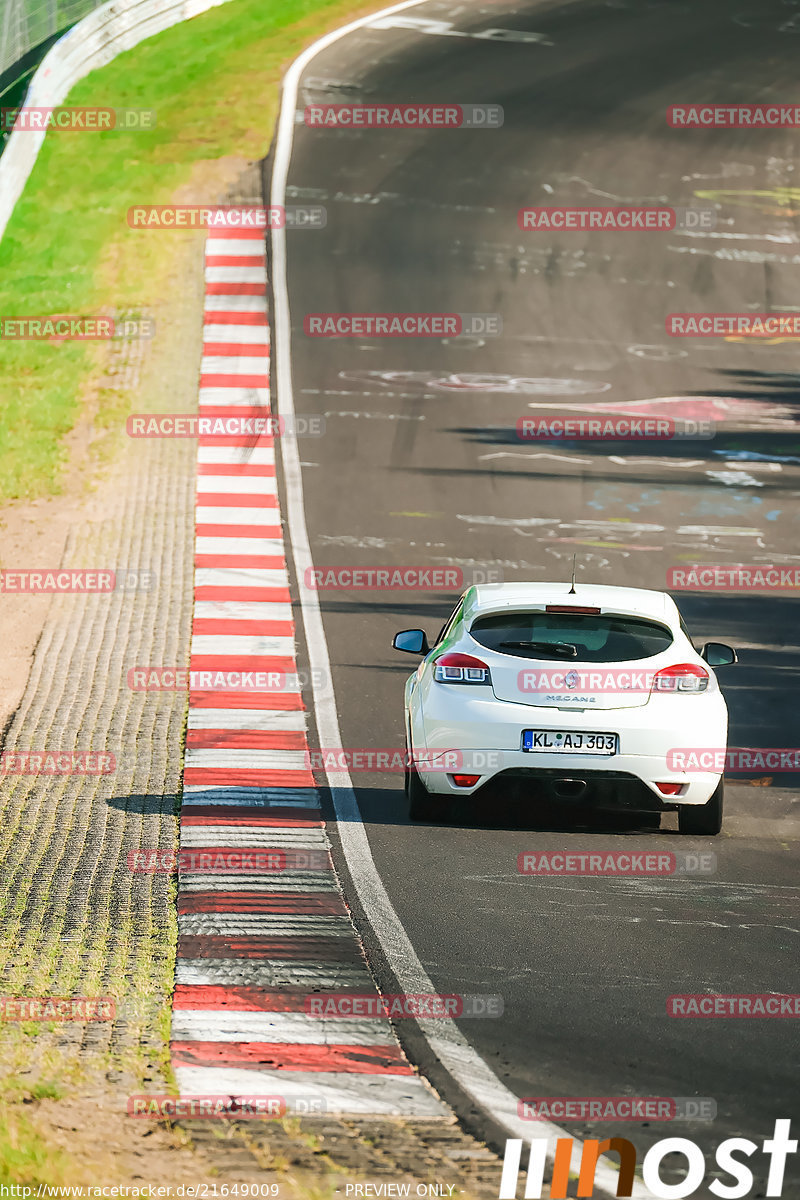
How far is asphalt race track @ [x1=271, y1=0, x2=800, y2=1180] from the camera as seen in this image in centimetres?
766

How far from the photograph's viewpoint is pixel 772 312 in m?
27.7

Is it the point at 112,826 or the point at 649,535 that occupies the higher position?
the point at 112,826

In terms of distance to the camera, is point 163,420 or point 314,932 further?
point 163,420

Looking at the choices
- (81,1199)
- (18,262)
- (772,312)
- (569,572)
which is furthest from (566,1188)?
(18,262)

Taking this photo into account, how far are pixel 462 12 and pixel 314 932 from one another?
1576 inches

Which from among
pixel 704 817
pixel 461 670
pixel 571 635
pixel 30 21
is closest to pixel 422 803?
pixel 461 670

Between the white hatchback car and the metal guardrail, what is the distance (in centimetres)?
2576

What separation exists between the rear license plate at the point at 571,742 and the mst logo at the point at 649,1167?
447 cm

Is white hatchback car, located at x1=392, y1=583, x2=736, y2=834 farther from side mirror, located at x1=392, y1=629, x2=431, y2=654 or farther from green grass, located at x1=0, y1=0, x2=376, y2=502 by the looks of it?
green grass, located at x1=0, y1=0, x2=376, y2=502

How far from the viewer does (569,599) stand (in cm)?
1081

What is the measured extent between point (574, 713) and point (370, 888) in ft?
6.01

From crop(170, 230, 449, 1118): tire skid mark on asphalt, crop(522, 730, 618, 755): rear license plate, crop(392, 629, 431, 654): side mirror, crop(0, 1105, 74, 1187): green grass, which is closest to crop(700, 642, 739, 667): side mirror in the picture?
crop(522, 730, 618, 755): rear license plate

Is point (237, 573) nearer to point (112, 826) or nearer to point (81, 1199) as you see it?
point (112, 826)

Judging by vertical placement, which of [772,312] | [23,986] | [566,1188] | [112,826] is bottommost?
[772,312]
